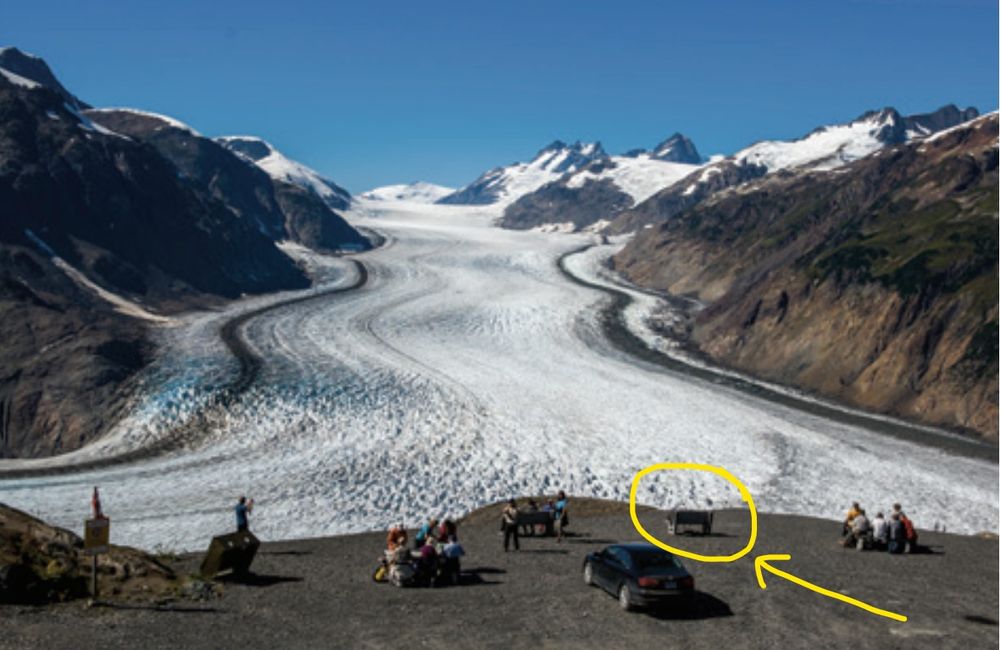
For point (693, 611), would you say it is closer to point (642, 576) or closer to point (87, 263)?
point (642, 576)

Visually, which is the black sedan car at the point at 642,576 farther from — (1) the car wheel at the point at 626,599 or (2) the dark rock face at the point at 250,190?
(2) the dark rock face at the point at 250,190

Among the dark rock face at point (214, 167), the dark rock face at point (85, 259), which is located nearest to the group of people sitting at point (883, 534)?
the dark rock face at point (85, 259)

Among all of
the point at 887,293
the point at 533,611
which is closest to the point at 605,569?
the point at 533,611

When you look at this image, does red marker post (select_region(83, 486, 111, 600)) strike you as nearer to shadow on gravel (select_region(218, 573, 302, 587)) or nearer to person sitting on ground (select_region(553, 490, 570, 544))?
shadow on gravel (select_region(218, 573, 302, 587))

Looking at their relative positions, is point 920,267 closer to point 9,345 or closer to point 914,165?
point 914,165

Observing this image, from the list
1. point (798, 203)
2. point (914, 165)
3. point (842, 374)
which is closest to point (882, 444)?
point (842, 374)

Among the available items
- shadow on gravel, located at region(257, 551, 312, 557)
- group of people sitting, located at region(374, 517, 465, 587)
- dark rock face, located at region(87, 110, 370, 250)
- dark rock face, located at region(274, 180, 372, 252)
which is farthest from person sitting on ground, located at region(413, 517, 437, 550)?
dark rock face, located at region(87, 110, 370, 250)
